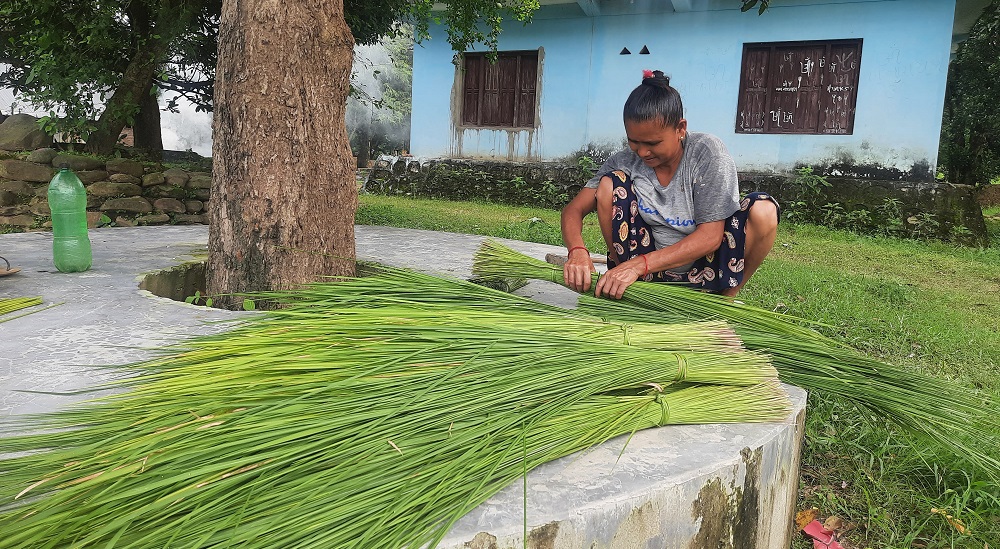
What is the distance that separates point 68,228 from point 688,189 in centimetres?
233

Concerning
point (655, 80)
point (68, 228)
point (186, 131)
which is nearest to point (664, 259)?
point (655, 80)

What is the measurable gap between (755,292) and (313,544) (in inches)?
143

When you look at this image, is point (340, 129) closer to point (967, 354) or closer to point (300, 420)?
point (300, 420)

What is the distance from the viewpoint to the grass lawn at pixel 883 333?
5.41 feet

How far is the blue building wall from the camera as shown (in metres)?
6.86

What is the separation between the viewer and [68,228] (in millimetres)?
2488

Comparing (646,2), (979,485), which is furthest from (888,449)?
(646,2)

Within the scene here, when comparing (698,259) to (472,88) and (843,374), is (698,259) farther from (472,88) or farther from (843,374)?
(472,88)

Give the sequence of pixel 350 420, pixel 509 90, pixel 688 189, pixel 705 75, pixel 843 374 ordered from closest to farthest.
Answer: pixel 350 420 < pixel 843 374 < pixel 688 189 < pixel 705 75 < pixel 509 90

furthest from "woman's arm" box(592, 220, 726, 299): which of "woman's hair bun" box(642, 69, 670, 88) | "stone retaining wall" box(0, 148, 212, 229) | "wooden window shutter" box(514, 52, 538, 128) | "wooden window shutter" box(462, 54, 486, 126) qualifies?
"wooden window shutter" box(462, 54, 486, 126)

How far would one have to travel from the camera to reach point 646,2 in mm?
8016

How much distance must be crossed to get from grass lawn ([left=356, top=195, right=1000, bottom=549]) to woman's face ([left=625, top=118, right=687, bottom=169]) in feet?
3.26

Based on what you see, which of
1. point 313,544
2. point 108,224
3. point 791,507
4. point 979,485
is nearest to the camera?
point 313,544

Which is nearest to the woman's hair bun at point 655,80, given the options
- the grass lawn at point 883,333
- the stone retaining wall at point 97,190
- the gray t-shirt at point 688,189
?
→ the gray t-shirt at point 688,189
